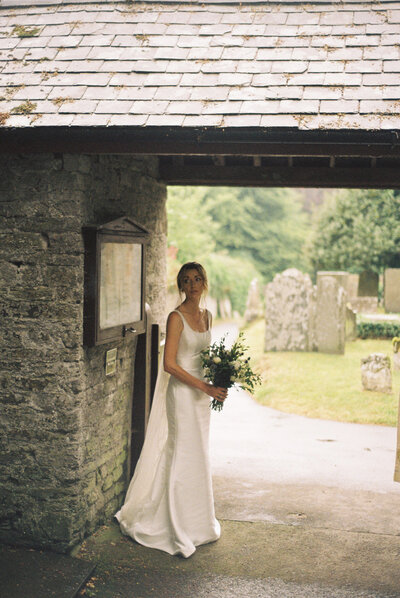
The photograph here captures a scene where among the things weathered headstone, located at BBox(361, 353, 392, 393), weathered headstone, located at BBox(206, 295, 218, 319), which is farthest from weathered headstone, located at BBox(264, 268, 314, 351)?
weathered headstone, located at BBox(206, 295, 218, 319)

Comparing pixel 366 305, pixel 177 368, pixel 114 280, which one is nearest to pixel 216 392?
pixel 177 368

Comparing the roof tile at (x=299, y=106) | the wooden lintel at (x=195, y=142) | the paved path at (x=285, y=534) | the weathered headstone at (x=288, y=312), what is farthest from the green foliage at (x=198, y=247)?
the roof tile at (x=299, y=106)

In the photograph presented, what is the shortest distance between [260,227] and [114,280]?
103ft

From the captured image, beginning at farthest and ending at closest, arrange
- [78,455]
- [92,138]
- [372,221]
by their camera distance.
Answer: [372,221]
[78,455]
[92,138]

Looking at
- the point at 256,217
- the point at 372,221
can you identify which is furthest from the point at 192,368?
the point at 256,217

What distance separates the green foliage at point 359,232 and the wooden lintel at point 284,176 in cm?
1293

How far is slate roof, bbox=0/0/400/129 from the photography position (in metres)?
4.59

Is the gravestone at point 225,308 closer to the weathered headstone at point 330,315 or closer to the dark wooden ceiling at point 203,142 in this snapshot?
the weathered headstone at point 330,315

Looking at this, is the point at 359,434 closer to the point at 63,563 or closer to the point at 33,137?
the point at 63,563

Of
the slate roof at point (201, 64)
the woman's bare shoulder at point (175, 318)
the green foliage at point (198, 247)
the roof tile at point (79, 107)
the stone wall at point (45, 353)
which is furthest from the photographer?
the green foliage at point (198, 247)

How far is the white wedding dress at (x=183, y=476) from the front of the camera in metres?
5.37

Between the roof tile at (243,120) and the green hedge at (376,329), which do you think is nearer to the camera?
the roof tile at (243,120)

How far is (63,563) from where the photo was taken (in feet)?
15.7

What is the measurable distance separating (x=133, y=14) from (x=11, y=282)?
107 inches
